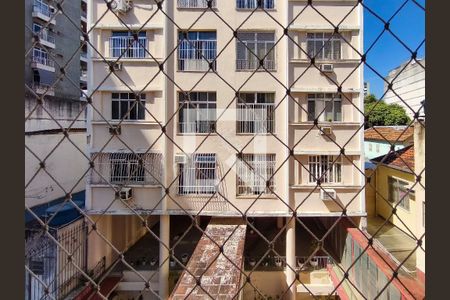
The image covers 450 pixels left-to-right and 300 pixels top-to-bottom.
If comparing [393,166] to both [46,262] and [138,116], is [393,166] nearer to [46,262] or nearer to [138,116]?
[138,116]

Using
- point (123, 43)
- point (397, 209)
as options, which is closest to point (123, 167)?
point (123, 43)

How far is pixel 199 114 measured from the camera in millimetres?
3967

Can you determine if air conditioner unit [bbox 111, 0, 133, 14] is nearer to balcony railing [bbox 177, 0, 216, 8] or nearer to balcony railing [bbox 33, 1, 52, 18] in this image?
balcony railing [bbox 177, 0, 216, 8]

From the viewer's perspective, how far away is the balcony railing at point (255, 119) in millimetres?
3984

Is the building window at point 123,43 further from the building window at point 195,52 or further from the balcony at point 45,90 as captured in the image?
the balcony at point 45,90

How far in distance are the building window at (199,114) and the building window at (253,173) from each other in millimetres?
615

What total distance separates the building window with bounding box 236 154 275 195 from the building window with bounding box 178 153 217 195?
32 cm

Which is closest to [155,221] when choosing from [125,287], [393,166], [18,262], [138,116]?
[125,287]

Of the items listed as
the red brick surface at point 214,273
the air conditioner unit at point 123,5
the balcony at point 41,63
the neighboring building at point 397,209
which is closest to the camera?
the red brick surface at point 214,273

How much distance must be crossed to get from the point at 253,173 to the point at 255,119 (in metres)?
0.65

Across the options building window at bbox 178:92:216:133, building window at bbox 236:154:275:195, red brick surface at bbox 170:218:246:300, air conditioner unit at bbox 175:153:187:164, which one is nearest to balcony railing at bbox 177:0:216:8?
building window at bbox 178:92:216:133

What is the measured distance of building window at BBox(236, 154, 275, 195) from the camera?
13.0ft

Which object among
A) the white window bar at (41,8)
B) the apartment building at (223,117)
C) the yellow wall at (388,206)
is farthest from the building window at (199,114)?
the white window bar at (41,8)

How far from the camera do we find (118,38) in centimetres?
388
